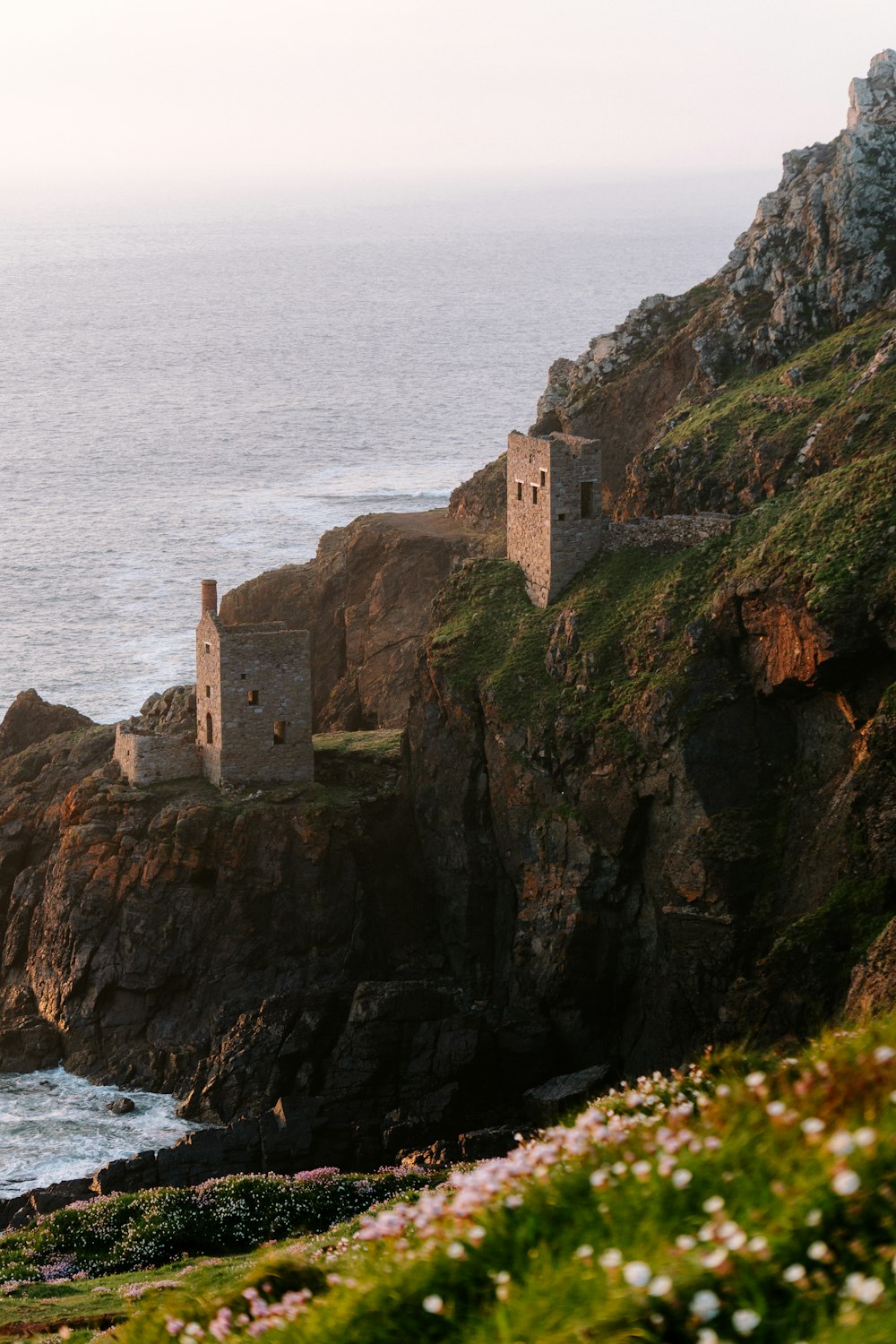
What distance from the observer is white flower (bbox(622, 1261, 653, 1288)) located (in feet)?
42.1

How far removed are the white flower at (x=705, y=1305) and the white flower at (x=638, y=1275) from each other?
0.32 meters

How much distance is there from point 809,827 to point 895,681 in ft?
16.2

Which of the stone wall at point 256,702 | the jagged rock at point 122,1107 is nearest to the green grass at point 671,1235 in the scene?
the jagged rock at point 122,1107

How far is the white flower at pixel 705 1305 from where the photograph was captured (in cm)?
1273

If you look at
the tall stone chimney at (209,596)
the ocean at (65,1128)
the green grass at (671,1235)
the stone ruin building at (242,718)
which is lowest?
the ocean at (65,1128)

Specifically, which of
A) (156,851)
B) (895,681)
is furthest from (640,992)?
(156,851)

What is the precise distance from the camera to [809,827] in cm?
5519

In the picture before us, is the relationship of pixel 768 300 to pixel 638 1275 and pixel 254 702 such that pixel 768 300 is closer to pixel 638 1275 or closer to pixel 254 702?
pixel 254 702

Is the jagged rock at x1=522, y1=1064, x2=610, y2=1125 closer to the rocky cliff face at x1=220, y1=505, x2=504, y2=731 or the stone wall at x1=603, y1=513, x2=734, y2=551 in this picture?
the stone wall at x1=603, y1=513, x2=734, y2=551

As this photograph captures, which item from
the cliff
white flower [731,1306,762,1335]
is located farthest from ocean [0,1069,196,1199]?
white flower [731,1306,762,1335]

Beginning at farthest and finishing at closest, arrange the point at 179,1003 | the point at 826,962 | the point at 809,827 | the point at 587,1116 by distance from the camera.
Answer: the point at 179,1003
the point at 809,827
the point at 826,962
the point at 587,1116

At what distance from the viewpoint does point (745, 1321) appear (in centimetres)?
1256

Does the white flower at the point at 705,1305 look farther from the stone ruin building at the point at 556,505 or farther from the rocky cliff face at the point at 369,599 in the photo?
the rocky cliff face at the point at 369,599

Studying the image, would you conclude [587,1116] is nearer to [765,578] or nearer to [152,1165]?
[152,1165]
